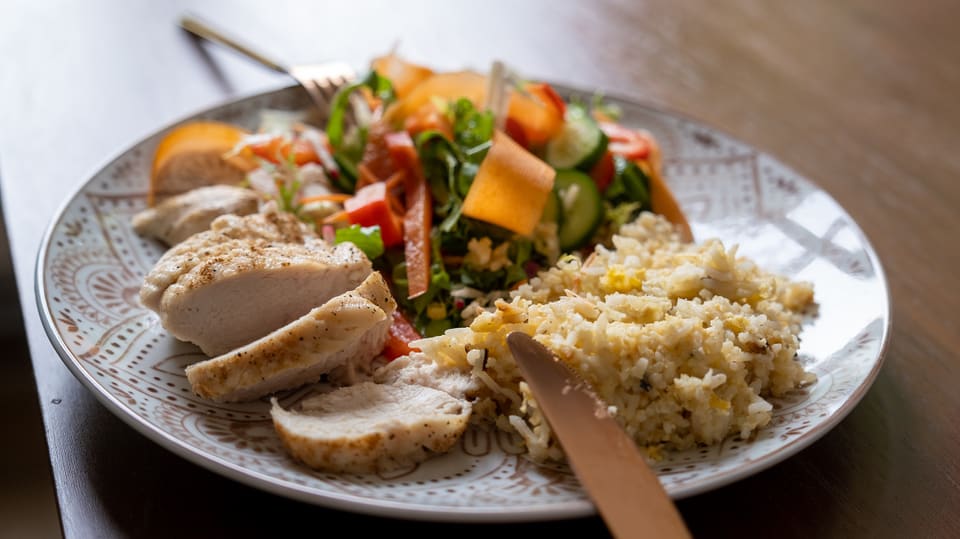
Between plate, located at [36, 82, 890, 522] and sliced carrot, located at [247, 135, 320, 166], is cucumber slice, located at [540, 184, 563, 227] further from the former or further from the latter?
sliced carrot, located at [247, 135, 320, 166]

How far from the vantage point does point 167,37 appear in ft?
15.0

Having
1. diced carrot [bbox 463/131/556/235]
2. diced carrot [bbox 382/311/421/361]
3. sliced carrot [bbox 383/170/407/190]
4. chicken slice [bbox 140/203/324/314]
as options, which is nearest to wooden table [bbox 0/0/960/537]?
chicken slice [bbox 140/203/324/314]

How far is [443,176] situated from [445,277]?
1.48 ft

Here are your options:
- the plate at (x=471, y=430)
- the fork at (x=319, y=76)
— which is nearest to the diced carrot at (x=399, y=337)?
the plate at (x=471, y=430)

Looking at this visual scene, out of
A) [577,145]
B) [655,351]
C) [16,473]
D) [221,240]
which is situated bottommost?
[16,473]

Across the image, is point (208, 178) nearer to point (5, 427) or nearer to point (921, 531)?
point (5, 427)

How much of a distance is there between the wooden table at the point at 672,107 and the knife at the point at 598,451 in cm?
26

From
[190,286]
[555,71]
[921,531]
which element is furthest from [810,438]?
[555,71]

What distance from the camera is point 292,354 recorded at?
7.50 feet

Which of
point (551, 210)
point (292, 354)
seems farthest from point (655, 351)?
point (551, 210)

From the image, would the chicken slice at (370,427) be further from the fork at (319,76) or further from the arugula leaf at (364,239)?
the fork at (319,76)

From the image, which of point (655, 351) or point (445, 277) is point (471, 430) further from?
point (445, 277)

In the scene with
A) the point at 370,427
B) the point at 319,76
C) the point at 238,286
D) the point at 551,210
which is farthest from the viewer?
the point at 319,76

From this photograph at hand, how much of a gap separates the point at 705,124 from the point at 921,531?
6.47 feet
